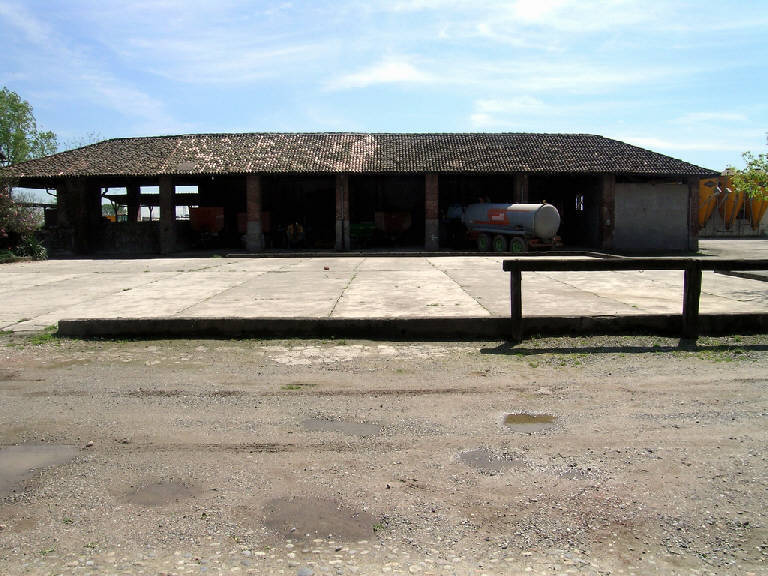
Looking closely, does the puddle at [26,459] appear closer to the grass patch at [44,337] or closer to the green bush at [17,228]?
the grass patch at [44,337]

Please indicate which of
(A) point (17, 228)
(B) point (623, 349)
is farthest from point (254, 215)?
(B) point (623, 349)

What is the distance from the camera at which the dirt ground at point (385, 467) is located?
2.89m

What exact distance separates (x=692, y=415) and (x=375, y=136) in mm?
30253

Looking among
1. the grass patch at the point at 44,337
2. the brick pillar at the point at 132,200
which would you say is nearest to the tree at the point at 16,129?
the brick pillar at the point at 132,200

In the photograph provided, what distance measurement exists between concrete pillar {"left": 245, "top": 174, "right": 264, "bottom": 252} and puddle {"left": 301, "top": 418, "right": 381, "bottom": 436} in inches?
988

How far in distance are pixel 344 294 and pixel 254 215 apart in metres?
18.9

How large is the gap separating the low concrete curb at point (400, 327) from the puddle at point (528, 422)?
3034 millimetres

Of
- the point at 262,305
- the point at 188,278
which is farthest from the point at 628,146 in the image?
the point at 262,305

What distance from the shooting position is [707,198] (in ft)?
141

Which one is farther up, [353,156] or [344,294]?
[353,156]

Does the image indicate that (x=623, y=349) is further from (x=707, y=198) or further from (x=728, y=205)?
(x=728, y=205)

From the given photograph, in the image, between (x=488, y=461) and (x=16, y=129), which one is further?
(x=16, y=129)

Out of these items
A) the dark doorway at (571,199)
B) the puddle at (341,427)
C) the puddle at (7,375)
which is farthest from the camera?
the dark doorway at (571,199)

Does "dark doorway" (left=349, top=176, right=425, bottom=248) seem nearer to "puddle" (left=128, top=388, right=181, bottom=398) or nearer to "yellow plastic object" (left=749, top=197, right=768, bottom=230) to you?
"yellow plastic object" (left=749, top=197, right=768, bottom=230)
